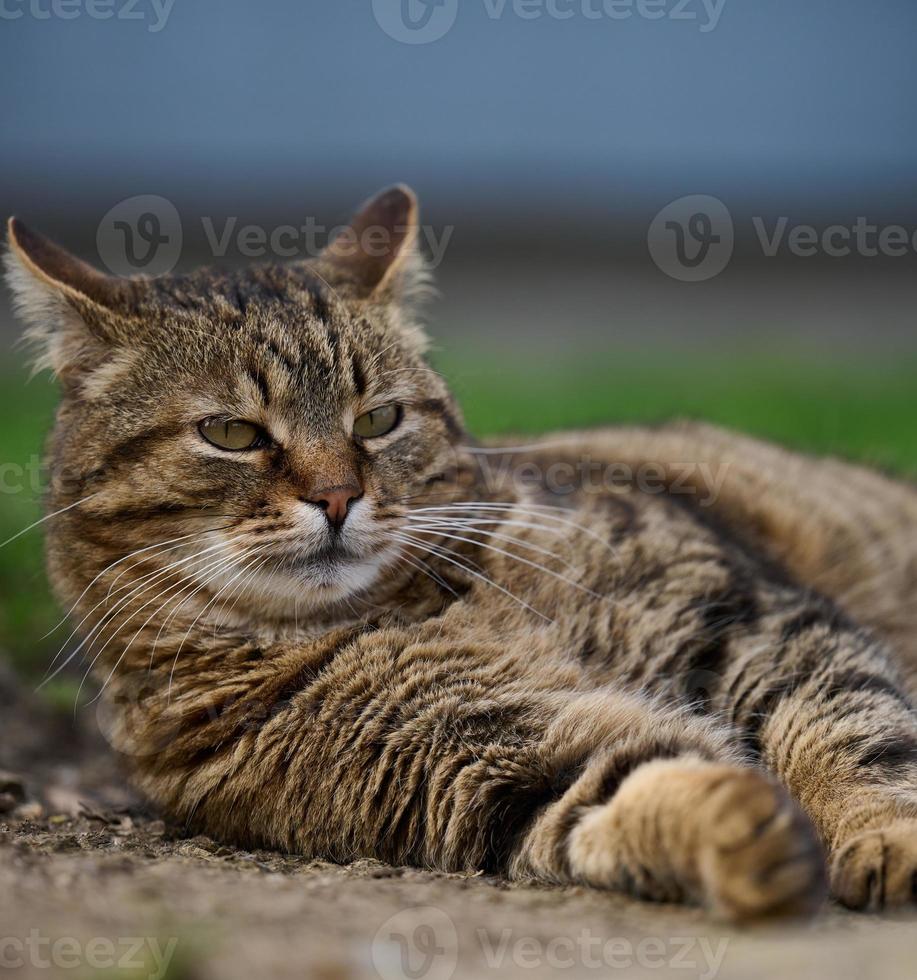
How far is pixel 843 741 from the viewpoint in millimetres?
2461

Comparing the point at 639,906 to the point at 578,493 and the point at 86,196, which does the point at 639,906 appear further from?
the point at 86,196

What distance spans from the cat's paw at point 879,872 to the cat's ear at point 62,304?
1995mm

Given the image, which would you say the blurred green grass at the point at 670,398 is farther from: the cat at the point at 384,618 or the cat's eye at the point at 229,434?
the cat's eye at the point at 229,434

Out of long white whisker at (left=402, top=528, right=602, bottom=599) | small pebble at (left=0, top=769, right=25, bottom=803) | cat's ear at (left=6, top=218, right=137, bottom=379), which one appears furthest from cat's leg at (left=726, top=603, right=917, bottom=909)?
small pebble at (left=0, top=769, right=25, bottom=803)

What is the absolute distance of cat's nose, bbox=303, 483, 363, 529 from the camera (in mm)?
2541

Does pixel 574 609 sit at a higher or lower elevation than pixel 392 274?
lower

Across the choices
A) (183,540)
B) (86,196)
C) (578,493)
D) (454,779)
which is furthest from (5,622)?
(86,196)

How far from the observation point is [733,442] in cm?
425

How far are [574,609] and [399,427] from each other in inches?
24.7

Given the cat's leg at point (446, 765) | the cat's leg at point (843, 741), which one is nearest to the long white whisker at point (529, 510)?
the cat's leg at point (446, 765)

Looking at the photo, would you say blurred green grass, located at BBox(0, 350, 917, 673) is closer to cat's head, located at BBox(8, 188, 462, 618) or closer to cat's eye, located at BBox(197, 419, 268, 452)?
cat's head, located at BBox(8, 188, 462, 618)

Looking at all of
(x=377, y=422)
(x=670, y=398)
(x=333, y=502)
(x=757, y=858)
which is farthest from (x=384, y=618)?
(x=670, y=398)

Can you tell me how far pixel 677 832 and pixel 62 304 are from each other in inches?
74.8

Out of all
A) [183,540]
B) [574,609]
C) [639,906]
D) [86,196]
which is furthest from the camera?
[86,196]
